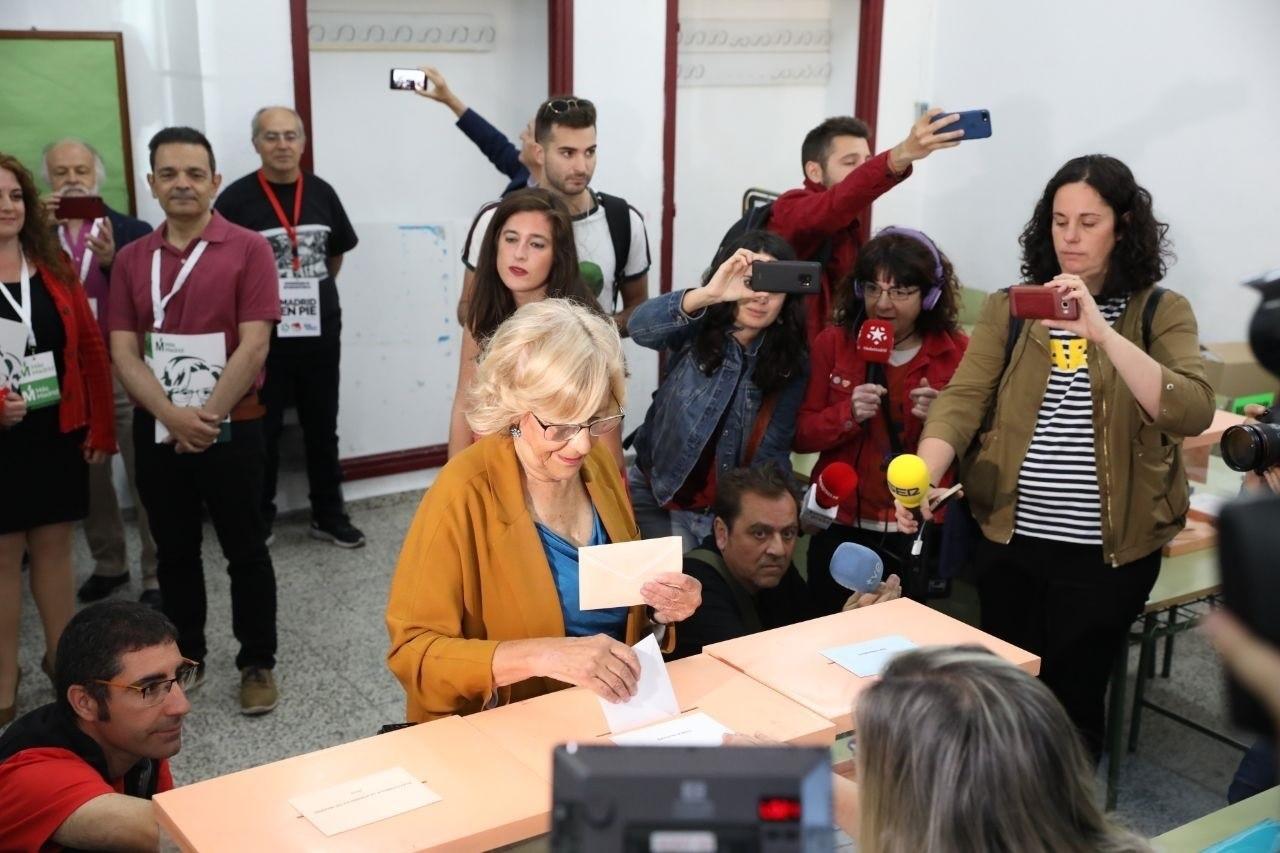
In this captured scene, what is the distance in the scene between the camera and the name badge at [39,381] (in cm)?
392

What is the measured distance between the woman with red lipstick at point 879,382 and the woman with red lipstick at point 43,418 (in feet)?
7.52

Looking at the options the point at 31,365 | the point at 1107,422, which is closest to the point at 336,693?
the point at 31,365

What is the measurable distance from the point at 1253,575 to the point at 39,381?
12.9 ft

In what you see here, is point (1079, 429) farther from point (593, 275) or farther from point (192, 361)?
point (192, 361)

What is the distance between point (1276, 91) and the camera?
5.88 meters

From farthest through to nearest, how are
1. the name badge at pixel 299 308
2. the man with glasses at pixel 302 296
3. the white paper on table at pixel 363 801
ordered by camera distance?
the name badge at pixel 299 308, the man with glasses at pixel 302 296, the white paper on table at pixel 363 801

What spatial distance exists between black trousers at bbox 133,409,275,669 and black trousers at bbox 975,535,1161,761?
7.78ft

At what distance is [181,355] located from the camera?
4082 mm

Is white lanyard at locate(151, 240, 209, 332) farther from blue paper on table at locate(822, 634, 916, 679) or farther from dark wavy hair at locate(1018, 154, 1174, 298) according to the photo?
dark wavy hair at locate(1018, 154, 1174, 298)

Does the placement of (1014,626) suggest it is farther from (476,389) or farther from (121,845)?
(121,845)

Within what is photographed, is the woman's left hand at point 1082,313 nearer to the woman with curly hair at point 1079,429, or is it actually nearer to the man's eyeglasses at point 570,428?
the woman with curly hair at point 1079,429

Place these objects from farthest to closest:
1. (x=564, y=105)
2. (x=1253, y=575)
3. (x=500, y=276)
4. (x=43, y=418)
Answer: (x=564, y=105)
(x=43, y=418)
(x=500, y=276)
(x=1253, y=575)

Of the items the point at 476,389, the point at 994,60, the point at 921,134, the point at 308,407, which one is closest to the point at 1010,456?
the point at 921,134

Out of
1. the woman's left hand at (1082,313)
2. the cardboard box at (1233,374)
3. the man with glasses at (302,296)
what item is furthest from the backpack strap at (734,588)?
the cardboard box at (1233,374)
